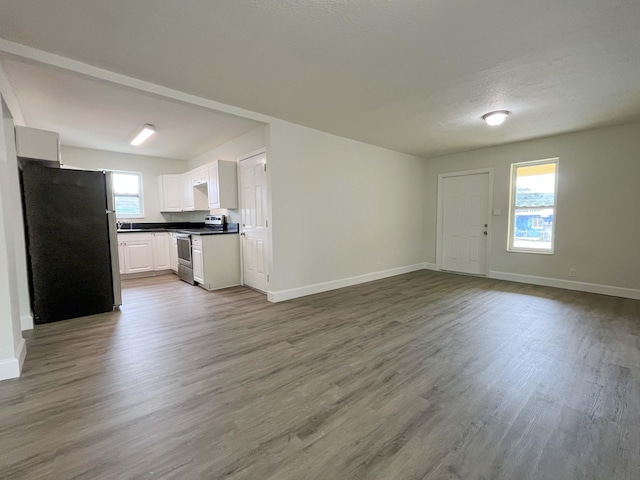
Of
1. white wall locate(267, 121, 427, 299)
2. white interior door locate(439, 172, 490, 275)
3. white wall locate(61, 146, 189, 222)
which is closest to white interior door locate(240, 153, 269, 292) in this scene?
white wall locate(267, 121, 427, 299)

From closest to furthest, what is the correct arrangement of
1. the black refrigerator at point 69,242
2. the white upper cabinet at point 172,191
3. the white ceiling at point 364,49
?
the white ceiling at point 364,49, the black refrigerator at point 69,242, the white upper cabinet at point 172,191

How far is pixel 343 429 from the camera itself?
1.62 meters

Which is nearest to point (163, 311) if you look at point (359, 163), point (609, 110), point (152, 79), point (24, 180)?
point (24, 180)

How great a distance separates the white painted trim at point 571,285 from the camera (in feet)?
13.6

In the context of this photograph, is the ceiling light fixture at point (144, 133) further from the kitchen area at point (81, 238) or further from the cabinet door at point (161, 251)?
the cabinet door at point (161, 251)

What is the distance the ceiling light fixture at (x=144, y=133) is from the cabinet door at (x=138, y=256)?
2.05 m

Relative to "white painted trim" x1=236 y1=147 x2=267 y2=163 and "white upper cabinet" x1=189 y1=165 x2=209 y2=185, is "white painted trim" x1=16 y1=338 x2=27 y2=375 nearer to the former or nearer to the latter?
"white painted trim" x1=236 y1=147 x2=267 y2=163

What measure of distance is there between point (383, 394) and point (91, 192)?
13.5 feet

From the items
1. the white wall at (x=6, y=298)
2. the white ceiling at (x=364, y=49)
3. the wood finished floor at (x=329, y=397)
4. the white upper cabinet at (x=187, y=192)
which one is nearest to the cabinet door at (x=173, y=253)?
the white upper cabinet at (x=187, y=192)

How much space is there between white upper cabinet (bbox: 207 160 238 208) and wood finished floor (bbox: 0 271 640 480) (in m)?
2.26

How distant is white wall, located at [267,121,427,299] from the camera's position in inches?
159

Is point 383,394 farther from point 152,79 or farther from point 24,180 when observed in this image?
point 24,180

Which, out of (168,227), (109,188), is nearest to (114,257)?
(109,188)

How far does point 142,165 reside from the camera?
21.0 feet
